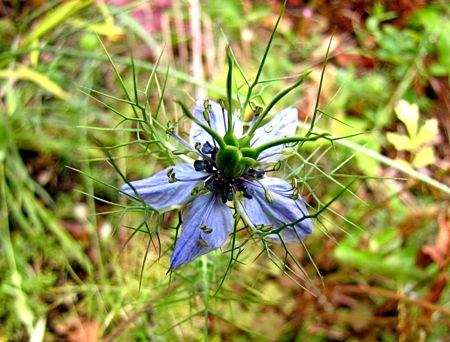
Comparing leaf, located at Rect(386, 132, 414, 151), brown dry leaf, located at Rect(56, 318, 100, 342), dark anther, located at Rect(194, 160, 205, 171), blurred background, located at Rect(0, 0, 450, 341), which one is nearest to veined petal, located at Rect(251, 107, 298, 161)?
dark anther, located at Rect(194, 160, 205, 171)

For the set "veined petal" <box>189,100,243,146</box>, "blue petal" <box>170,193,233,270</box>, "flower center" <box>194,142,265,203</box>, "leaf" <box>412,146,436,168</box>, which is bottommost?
"blue petal" <box>170,193,233,270</box>

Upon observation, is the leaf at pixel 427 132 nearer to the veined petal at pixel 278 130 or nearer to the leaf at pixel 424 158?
the leaf at pixel 424 158

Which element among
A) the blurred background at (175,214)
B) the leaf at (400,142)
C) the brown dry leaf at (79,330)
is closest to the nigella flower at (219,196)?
the blurred background at (175,214)

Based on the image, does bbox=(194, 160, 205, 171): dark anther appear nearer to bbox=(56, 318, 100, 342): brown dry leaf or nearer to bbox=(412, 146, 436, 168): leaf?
bbox=(412, 146, 436, 168): leaf

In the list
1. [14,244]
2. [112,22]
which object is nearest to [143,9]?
[112,22]

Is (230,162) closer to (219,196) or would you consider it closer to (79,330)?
(219,196)

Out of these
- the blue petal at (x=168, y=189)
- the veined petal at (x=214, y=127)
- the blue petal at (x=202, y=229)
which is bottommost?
the blue petal at (x=202, y=229)

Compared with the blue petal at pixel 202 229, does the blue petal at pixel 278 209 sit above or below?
above

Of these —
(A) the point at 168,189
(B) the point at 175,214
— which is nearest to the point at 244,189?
(A) the point at 168,189

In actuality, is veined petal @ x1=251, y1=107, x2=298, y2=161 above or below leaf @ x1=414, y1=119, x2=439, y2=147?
below

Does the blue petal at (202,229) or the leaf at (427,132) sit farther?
the leaf at (427,132)
